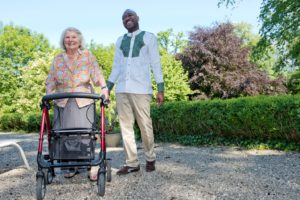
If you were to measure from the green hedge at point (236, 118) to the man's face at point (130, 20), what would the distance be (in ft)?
12.3

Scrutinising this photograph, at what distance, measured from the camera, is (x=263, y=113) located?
7.52 m

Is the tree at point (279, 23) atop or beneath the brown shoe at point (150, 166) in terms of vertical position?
atop

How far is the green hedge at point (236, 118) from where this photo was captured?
7.16 metres

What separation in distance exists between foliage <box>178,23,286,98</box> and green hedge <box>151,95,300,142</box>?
15.5 meters

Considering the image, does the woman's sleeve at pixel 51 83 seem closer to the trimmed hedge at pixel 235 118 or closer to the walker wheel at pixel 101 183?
the walker wheel at pixel 101 183

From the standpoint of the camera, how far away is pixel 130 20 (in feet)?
15.1

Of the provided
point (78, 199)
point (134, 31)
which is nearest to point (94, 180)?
point (78, 199)

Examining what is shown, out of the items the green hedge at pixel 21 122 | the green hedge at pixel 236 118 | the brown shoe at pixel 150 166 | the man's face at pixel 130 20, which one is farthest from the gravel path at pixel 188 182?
the green hedge at pixel 21 122

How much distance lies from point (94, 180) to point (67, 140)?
2.77 feet

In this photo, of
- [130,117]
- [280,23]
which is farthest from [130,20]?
[280,23]

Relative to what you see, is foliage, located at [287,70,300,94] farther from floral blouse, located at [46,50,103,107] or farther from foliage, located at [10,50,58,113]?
foliage, located at [10,50,58,113]

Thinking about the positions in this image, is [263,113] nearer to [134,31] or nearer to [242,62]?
[134,31]

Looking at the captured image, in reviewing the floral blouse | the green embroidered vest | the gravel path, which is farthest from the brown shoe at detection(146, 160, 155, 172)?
the green embroidered vest

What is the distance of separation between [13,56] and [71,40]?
32.9 m
